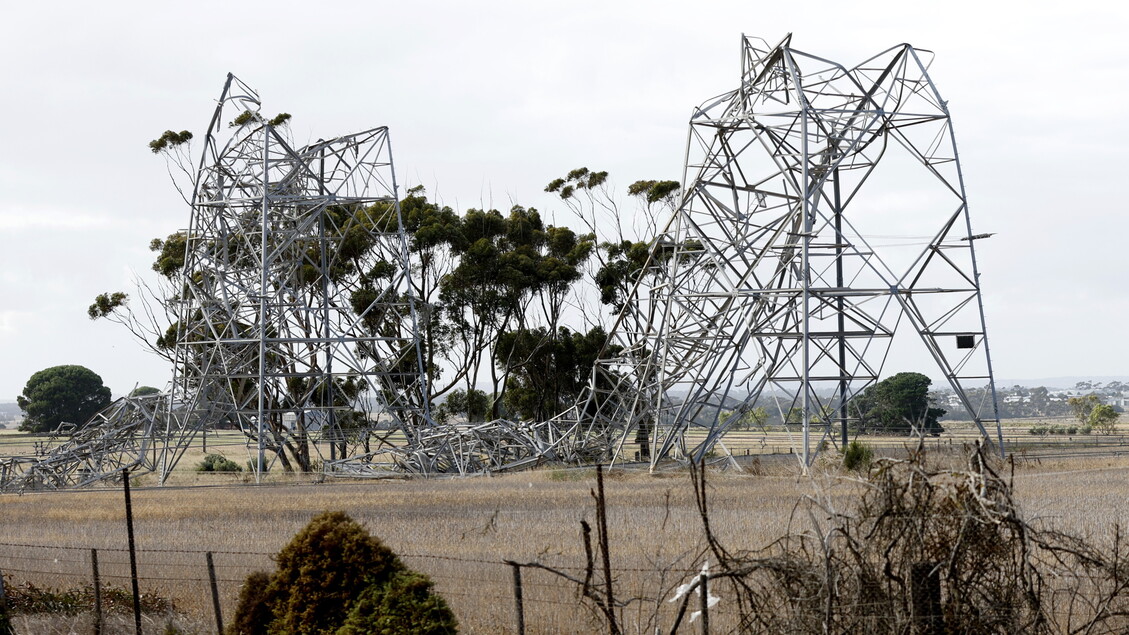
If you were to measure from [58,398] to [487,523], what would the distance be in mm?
97544

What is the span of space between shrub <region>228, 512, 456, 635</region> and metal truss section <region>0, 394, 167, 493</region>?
1203 inches

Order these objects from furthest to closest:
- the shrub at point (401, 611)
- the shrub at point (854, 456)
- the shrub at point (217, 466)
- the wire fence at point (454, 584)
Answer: the shrub at point (217, 466) → the shrub at point (854, 456) → the wire fence at point (454, 584) → the shrub at point (401, 611)

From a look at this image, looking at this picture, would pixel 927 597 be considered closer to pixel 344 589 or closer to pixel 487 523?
pixel 344 589

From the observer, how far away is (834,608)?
8.42 meters

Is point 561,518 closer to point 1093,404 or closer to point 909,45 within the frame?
point 909,45

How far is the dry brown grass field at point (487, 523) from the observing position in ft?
43.5

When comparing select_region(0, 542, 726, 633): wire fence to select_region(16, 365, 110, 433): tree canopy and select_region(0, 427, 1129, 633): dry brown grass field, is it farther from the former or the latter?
select_region(16, 365, 110, 433): tree canopy

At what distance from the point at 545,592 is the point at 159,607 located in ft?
14.8

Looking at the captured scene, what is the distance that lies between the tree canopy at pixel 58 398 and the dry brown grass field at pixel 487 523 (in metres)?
72.3

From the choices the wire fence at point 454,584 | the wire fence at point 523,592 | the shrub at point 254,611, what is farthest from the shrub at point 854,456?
the shrub at point 254,611

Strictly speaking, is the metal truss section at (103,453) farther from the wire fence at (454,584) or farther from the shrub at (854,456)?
the wire fence at (454,584)

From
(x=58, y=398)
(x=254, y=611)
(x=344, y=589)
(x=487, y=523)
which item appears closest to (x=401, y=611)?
(x=344, y=589)

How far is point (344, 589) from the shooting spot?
10.4 metres

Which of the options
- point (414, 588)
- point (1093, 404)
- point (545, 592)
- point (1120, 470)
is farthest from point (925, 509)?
point (1093, 404)
